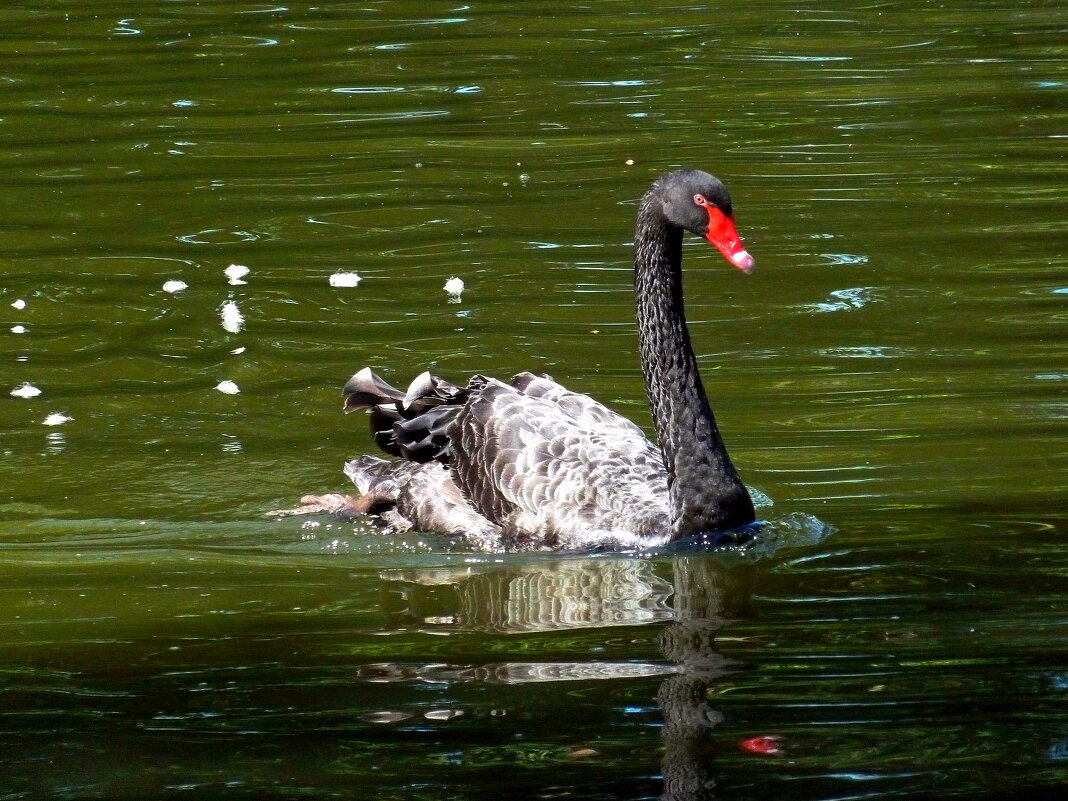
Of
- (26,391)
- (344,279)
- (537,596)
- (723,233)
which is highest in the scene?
(344,279)

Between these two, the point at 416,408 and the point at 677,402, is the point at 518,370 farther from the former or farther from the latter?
the point at 677,402

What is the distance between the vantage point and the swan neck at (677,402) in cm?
772

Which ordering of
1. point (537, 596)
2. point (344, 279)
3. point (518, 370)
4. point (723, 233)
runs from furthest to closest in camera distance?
1. point (344, 279)
2. point (518, 370)
3. point (723, 233)
4. point (537, 596)

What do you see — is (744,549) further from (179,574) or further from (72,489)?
(72,489)

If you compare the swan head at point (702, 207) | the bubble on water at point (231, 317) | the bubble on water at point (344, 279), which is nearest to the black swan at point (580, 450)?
the swan head at point (702, 207)

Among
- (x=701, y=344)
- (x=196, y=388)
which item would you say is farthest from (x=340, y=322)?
(x=701, y=344)

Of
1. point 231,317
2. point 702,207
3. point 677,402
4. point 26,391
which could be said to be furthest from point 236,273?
point 702,207

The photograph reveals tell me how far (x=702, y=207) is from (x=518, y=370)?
2712 millimetres

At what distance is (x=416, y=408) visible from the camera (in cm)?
868

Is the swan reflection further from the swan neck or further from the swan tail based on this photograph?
the swan tail

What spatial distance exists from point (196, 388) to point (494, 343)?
1.71 meters

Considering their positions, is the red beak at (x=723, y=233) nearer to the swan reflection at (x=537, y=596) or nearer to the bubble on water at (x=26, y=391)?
the swan reflection at (x=537, y=596)

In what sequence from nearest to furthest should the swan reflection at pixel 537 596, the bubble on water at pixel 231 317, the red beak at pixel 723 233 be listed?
the swan reflection at pixel 537 596 < the red beak at pixel 723 233 < the bubble on water at pixel 231 317

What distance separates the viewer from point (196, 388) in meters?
9.94
